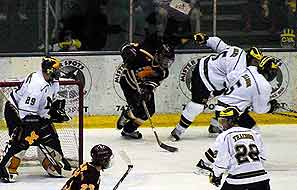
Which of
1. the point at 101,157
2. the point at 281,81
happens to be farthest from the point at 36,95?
the point at 281,81

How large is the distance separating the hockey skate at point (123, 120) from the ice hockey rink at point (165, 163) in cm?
→ 10

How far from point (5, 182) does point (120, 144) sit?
192cm

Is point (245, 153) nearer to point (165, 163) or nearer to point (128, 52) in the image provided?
point (165, 163)

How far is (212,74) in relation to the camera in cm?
927

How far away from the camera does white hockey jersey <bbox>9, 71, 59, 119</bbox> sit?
7719 millimetres

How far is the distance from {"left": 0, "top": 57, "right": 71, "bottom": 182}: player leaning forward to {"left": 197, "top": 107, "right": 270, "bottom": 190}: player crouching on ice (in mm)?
1967

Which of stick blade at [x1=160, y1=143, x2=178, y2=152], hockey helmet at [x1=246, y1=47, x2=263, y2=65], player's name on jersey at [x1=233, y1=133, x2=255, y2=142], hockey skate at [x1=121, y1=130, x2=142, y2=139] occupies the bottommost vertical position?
stick blade at [x1=160, y1=143, x2=178, y2=152]

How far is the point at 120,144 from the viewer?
9523 mm

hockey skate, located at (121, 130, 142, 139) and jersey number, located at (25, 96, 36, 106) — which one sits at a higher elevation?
jersey number, located at (25, 96, 36, 106)

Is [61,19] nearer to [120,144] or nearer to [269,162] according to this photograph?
[120,144]

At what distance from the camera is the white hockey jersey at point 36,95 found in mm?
7719

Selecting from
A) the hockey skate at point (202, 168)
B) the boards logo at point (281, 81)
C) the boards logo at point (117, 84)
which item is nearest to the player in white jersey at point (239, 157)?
the hockey skate at point (202, 168)

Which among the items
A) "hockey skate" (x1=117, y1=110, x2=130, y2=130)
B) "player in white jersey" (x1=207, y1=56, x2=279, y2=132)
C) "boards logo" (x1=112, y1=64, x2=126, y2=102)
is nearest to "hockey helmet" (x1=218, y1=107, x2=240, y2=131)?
"player in white jersey" (x1=207, y1=56, x2=279, y2=132)

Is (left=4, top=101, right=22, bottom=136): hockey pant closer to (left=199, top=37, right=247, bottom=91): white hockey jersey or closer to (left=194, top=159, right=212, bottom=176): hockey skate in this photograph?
(left=194, top=159, right=212, bottom=176): hockey skate
